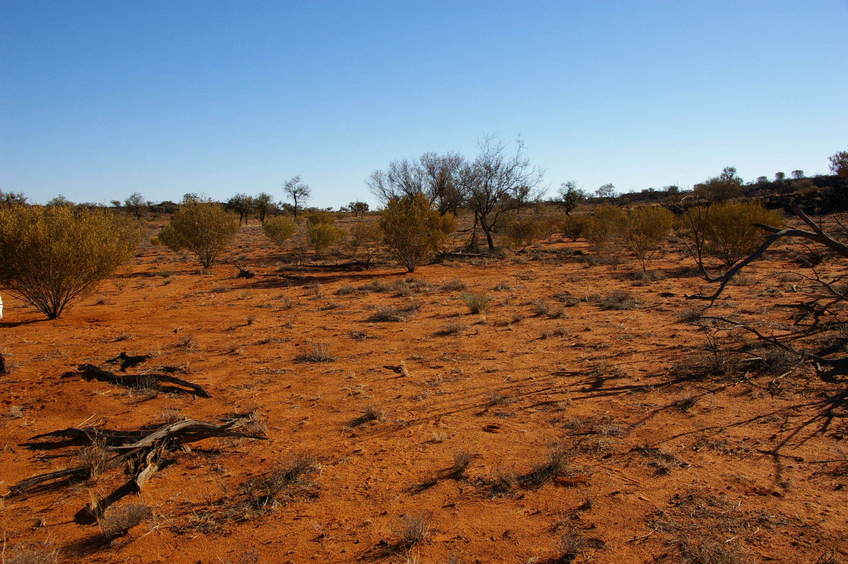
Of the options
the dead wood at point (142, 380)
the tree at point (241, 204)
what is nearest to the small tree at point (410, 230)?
the dead wood at point (142, 380)

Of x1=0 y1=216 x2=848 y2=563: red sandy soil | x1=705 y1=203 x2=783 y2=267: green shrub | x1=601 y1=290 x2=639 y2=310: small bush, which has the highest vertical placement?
x1=705 y1=203 x2=783 y2=267: green shrub

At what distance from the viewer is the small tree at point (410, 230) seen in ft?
65.1

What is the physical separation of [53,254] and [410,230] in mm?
11599

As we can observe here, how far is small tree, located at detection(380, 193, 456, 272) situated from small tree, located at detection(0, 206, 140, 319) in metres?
9.73

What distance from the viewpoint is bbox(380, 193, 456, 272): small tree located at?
19.8 meters

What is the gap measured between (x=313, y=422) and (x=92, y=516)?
2.28 m

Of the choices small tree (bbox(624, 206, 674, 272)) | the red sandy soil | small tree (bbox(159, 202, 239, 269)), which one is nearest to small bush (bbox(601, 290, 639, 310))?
the red sandy soil

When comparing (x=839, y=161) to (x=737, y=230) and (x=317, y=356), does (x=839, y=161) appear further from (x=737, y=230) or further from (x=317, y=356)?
(x=317, y=356)

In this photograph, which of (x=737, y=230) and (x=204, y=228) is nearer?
(x=737, y=230)

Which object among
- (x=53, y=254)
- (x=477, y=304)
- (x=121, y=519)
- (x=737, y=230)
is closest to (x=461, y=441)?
(x=121, y=519)

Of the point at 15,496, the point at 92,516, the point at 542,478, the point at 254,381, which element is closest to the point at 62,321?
the point at 254,381

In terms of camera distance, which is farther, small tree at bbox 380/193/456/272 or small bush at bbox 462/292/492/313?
small tree at bbox 380/193/456/272

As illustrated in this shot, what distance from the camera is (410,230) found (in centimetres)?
1977

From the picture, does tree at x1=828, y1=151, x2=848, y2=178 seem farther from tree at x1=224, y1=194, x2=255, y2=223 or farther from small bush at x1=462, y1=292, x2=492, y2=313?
tree at x1=224, y1=194, x2=255, y2=223
